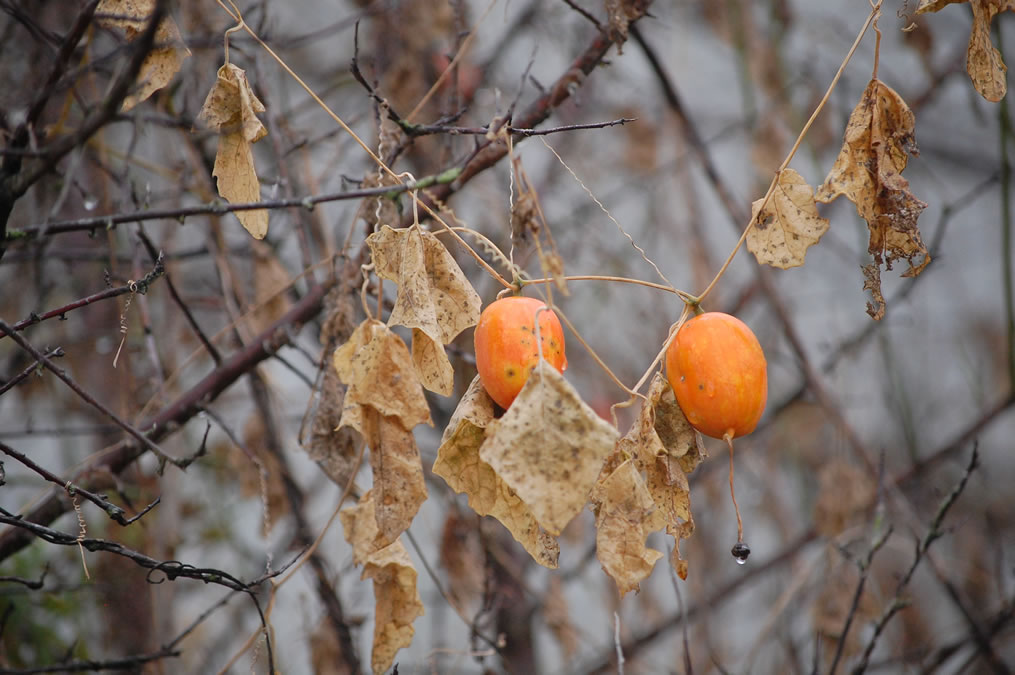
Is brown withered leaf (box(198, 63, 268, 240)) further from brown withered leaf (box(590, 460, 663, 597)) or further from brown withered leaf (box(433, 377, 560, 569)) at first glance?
brown withered leaf (box(590, 460, 663, 597))

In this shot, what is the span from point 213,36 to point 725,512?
244cm

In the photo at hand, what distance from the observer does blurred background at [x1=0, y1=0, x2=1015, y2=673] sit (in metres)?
1.54

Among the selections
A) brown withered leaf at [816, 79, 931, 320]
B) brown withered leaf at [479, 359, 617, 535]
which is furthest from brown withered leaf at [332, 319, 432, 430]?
brown withered leaf at [816, 79, 931, 320]

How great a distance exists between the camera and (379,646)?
1.05 meters

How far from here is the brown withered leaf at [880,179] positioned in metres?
0.99

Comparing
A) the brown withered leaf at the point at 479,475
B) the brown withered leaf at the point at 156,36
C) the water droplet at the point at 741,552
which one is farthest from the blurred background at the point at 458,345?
the water droplet at the point at 741,552

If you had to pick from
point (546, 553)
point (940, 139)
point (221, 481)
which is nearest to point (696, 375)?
point (546, 553)

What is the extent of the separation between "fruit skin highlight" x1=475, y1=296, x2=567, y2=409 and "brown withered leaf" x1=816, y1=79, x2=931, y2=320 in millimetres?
401

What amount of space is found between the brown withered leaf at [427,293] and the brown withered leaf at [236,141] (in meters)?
0.18

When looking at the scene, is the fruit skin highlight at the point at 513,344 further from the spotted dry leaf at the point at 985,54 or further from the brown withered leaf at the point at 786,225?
the spotted dry leaf at the point at 985,54

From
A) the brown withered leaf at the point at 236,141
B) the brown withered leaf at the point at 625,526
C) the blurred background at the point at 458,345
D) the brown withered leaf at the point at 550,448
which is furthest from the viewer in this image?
the blurred background at the point at 458,345

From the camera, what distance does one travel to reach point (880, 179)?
1.00 metres

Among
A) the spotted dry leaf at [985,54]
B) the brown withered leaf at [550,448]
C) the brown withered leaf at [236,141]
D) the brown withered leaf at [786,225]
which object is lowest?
the brown withered leaf at [550,448]

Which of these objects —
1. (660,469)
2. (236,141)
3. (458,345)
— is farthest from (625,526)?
(458,345)
